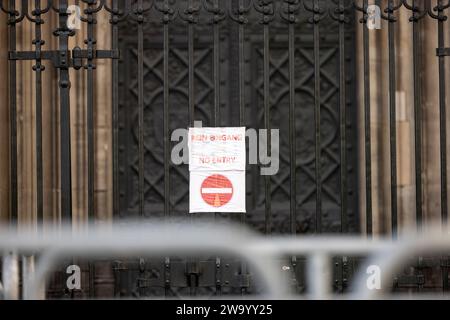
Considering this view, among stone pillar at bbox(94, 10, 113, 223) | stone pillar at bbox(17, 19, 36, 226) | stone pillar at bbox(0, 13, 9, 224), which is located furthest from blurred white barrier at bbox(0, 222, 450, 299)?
stone pillar at bbox(94, 10, 113, 223)

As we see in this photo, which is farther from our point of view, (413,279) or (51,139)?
(51,139)

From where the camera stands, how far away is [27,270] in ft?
14.0

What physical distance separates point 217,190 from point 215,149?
310 millimetres

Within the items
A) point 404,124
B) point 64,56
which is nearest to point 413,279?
point 404,124

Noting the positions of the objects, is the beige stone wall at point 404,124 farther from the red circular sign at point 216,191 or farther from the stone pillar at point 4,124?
the stone pillar at point 4,124

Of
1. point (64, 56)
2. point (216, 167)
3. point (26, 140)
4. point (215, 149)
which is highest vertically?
point (64, 56)

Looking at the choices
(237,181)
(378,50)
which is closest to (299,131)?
(378,50)

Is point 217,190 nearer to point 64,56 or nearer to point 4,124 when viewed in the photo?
point 64,56

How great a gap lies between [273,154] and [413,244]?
516cm

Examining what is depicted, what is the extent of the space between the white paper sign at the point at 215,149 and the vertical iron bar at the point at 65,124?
0.93m

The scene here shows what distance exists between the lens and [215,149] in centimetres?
712

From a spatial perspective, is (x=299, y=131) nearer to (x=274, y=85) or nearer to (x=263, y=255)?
(x=274, y=85)

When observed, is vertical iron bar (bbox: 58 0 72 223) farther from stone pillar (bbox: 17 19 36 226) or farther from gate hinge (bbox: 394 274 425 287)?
gate hinge (bbox: 394 274 425 287)
